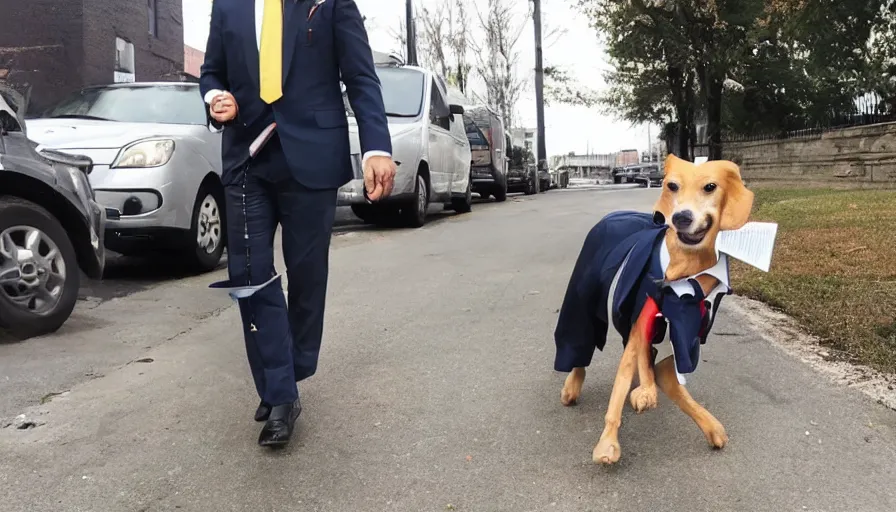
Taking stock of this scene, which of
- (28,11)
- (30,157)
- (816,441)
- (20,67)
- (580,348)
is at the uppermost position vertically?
(28,11)

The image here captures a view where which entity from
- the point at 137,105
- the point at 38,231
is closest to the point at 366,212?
the point at 137,105

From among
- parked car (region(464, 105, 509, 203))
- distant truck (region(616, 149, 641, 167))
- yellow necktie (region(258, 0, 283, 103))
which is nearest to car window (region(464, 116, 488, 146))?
parked car (region(464, 105, 509, 203))

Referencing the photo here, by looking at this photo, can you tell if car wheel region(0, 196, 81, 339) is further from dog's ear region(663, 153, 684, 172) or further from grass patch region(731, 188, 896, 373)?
grass patch region(731, 188, 896, 373)

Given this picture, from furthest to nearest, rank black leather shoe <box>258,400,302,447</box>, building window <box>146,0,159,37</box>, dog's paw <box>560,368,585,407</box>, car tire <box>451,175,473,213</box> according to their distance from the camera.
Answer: building window <box>146,0,159,37</box> → car tire <box>451,175,473,213</box> → dog's paw <box>560,368,585,407</box> → black leather shoe <box>258,400,302,447</box>

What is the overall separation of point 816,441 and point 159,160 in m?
5.10

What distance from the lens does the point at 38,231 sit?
4547 mm

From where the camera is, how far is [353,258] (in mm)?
7777

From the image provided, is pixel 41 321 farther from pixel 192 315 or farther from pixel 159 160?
pixel 159 160

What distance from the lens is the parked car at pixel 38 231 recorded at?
4363 millimetres

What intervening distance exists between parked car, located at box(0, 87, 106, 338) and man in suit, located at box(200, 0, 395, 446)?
2.06m

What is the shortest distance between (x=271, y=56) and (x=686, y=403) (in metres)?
1.95

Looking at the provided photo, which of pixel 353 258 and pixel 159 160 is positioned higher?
pixel 159 160

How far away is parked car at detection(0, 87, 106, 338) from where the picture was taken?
14.3 feet

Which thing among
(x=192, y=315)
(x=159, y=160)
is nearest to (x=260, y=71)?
(x=192, y=315)
